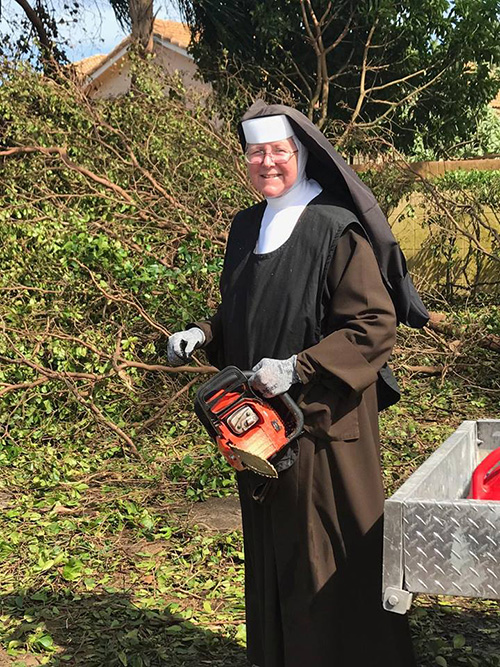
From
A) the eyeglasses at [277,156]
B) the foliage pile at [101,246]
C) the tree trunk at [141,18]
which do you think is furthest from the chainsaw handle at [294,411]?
the tree trunk at [141,18]

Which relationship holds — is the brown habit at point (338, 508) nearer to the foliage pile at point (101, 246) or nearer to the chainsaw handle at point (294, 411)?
the chainsaw handle at point (294, 411)

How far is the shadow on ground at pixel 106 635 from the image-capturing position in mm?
3570

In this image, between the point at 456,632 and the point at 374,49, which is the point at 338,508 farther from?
the point at 374,49

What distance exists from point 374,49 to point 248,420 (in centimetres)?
1205

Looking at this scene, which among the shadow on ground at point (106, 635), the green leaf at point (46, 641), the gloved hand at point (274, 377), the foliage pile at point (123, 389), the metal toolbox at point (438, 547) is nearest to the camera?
the metal toolbox at point (438, 547)

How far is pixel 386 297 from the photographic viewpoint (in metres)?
2.70

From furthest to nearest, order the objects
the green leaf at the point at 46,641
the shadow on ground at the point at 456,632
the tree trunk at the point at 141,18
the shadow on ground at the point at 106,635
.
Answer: the tree trunk at the point at 141,18
the green leaf at the point at 46,641
the shadow on ground at the point at 106,635
the shadow on ground at the point at 456,632

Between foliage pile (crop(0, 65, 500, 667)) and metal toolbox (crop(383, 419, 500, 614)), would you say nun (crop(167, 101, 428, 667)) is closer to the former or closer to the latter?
metal toolbox (crop(383, 419, 500, 614))

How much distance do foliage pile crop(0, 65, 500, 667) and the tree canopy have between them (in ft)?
16.3

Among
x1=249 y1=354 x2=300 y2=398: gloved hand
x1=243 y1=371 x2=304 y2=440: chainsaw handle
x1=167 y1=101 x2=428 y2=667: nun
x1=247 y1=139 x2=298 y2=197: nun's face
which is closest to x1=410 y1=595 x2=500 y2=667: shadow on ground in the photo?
x1=167 y1=101 x2=428 y2=667: nun

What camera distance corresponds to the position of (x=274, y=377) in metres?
2.54

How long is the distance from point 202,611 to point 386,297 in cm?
202

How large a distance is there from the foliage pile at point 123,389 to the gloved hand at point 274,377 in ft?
5.00

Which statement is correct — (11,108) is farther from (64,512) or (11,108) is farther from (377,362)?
(377,362)
